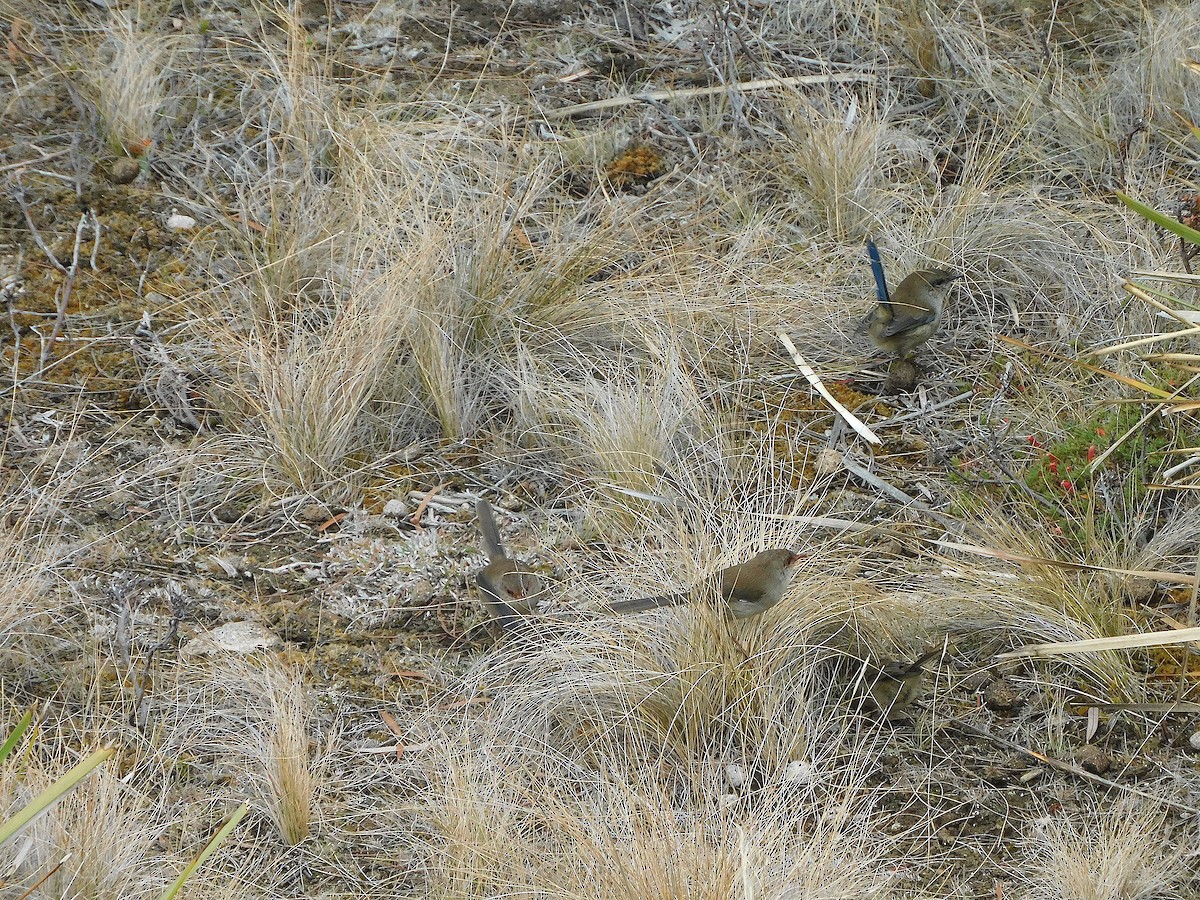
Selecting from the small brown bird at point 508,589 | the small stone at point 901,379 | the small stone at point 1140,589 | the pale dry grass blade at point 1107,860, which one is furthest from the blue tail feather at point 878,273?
the pale dry grass blade at point 1107,860

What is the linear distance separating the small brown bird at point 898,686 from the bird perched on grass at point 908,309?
1337 millimetres

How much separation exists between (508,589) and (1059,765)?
142 cm

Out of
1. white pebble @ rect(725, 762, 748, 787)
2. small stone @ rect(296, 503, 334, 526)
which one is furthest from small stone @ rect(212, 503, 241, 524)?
white pebble @ rect(725, 762, 748, 787)

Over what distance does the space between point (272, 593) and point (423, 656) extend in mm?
513

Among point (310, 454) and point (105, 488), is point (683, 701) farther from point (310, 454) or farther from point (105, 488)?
point (105, 488)

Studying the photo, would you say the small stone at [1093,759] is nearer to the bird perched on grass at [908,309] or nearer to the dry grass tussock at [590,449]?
the dry grass tussock at [590,449]

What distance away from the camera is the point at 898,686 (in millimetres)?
3162

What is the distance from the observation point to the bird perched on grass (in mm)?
4188

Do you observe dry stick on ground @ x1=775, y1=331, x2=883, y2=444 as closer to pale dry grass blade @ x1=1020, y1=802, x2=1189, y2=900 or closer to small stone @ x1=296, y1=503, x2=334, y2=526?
pale dry grass blade @ x1=1020, y1=802, x2=1189, y2=900

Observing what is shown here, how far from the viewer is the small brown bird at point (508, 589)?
11.2ft

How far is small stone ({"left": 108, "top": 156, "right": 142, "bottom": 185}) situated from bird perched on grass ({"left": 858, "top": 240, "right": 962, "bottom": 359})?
2809 millimetres

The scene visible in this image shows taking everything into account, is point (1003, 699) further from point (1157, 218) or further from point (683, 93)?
point (683, 93)

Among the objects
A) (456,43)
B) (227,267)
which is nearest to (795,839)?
(227,267)

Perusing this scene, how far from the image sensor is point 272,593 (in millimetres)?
3701
